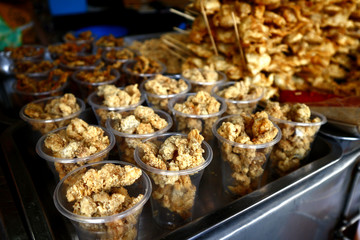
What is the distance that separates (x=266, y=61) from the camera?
243 cm

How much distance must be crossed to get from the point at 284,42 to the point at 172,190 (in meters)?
2.00

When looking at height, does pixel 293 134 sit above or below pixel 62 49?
below

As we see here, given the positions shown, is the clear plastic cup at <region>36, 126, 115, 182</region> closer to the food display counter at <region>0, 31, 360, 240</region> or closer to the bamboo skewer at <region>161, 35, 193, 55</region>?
the food display counter at <region>0, 31, 360, 240</region>

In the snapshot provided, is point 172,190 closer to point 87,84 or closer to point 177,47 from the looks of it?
point 87,84

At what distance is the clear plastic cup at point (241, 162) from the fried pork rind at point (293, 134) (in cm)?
19

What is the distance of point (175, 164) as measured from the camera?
4.03 ft

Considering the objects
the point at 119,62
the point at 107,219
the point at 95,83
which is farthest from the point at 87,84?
the point at 107,219

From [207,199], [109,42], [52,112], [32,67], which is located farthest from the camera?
[109,42]

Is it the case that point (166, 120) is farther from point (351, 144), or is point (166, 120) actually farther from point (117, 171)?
point (351, 144)

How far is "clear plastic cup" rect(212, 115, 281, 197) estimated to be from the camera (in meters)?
1.46

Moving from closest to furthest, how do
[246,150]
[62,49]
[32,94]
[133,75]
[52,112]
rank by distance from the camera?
[246,150] → [52,112] → [32,94] → [133,75] → [62,49]

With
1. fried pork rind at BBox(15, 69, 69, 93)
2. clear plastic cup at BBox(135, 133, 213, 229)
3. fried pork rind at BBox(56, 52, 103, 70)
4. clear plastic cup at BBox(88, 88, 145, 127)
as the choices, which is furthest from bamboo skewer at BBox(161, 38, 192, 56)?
clear plastic cup at BBox(135, 133, 213, 229)

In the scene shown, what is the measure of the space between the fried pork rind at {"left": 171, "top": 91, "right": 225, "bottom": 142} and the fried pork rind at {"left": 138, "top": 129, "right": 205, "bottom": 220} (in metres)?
0.31

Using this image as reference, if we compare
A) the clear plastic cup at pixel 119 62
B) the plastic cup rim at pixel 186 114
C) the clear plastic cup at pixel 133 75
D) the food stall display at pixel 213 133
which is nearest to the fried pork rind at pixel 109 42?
the food stall display at pixel 213 133
